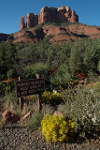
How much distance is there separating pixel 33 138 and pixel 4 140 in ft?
2.11

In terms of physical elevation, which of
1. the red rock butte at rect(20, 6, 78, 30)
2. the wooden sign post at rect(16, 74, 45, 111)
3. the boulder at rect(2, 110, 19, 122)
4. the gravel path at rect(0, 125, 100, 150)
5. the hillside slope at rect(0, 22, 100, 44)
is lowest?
the gravel path at rect(0, 125, 100, 150)

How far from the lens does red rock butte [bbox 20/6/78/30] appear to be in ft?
300

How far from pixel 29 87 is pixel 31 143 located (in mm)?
1691

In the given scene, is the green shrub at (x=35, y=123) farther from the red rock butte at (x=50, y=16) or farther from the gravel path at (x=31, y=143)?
the red rock butte at (x=50, y=16)

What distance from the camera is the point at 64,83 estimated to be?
8.94 m

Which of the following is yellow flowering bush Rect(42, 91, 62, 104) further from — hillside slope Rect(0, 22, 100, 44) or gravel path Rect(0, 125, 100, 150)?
hillside slope Rect(0, 22, 100, 44)

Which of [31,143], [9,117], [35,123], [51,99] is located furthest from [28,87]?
[31,143]

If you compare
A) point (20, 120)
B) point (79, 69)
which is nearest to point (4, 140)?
point (20, 120)

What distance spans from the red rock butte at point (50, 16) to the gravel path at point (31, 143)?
306 feet

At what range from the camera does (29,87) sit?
4.26 m

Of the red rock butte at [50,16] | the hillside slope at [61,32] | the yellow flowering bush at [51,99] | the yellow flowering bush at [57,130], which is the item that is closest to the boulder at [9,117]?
the yellow flowering bush at [57,130]

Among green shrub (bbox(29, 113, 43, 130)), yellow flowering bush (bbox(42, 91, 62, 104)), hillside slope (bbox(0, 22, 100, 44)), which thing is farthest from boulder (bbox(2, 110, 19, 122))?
hillside slope (bbox(0, 22, 100, 44))

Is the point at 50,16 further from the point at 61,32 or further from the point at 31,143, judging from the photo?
the point at 31,143

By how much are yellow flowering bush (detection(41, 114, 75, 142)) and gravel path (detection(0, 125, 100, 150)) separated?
0.13 m
